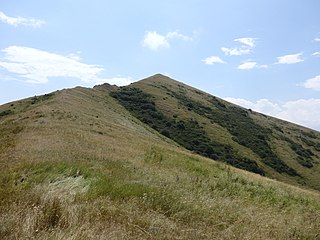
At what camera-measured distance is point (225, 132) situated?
82812 mm

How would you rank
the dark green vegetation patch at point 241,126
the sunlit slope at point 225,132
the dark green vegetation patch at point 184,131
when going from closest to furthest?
the dark green vegetation patch at point 184,131
the sunlit slope at point 225,132
the dark green vegetation patch at point 241,126

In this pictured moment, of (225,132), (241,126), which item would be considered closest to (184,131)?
(225,132)

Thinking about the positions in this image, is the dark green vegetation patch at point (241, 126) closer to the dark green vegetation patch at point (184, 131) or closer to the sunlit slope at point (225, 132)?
the sunlit slope at point (225, 132)

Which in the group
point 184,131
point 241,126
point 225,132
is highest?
point 241,126

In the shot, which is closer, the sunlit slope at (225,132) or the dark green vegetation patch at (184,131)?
the dark green vegetation patch at (184,131)

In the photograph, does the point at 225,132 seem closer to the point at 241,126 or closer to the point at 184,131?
the point at 184,131

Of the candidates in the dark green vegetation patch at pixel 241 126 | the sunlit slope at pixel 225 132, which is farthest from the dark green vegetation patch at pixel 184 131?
the dark green vegetation patch at pixel 241 126

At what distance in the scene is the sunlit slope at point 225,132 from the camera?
7073cm

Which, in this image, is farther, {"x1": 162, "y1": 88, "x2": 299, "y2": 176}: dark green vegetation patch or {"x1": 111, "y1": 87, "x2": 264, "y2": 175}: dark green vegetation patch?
{"x1": 162, "y1": 88, "x2": 299, "y2": 176}: dark green vegetation patch

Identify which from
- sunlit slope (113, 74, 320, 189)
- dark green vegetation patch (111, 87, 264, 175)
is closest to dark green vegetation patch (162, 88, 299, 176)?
sunlit slope (113, 74, 320, 189)

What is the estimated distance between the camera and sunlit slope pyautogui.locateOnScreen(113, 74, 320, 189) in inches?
2785

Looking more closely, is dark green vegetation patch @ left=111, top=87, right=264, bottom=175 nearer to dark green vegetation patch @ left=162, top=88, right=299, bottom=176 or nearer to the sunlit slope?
the sunlit slope

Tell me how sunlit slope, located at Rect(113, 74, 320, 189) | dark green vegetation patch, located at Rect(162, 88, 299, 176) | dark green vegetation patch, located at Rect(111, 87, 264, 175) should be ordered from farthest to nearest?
dark green vegetation patch, located at Rect(162, 88, 299, 176), sunlit slope, located at Rect(113, 74, 320, 189), dark green vegetation patch, located at Rect(111, 87, 264, 175)

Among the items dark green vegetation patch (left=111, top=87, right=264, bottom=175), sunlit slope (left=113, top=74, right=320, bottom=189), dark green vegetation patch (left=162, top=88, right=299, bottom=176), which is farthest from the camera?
dark green vegetation patch (left=162, top=88, right=299, bottom=176)
